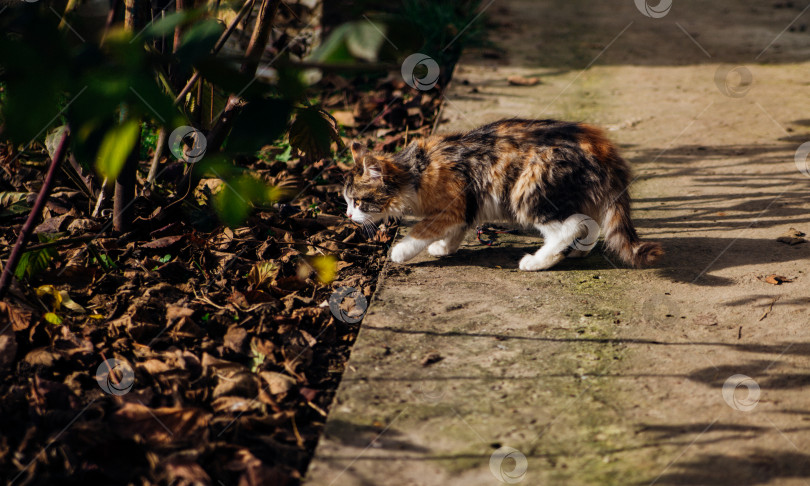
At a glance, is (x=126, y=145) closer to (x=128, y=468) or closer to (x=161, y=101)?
(x=161, y=101)

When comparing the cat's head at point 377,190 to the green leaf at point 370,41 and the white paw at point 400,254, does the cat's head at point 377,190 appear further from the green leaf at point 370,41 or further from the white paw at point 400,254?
the green leaf at point 370,41

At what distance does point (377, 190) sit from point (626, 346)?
1.53 metres

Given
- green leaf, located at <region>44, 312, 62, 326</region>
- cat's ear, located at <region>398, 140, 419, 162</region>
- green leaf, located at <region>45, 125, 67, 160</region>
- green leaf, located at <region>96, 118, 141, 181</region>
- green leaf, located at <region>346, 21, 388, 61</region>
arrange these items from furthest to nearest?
cat's ear, located at <region>398, 140, 419, 162</region> < green leaf, located at <region>45, 125, 67, 160</region> < green leaf, located at <region>44, 312, 62, 326</region> < green leaf, located at <region>96, 118, 141, 181</region> < green leaf, located at <region>346, 21, 388, 61</region>

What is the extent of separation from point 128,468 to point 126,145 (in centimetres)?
120

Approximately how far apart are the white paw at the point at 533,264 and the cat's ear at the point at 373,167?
2.83 feet

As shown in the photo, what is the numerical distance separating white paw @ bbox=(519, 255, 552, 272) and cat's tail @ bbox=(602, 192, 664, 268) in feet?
1.06

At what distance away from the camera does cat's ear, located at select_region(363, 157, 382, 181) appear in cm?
353

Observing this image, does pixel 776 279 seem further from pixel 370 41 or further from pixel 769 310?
pixel 370 41

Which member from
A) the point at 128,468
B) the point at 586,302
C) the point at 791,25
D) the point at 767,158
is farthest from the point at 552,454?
the point at 791,25

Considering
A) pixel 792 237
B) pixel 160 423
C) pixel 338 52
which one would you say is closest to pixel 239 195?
pixel 338 52

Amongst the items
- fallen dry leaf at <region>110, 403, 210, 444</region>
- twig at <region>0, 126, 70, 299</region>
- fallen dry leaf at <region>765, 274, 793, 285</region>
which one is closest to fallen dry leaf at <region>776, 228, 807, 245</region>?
fallen dry leaf at <region>765, 274, 793, 285</region>

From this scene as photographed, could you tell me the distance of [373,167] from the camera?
3.54 meters

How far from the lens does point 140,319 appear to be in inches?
106

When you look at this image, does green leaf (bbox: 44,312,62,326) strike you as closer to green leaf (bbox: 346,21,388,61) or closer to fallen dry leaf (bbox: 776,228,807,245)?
green leaf (bbox: 346,21,388,61)
